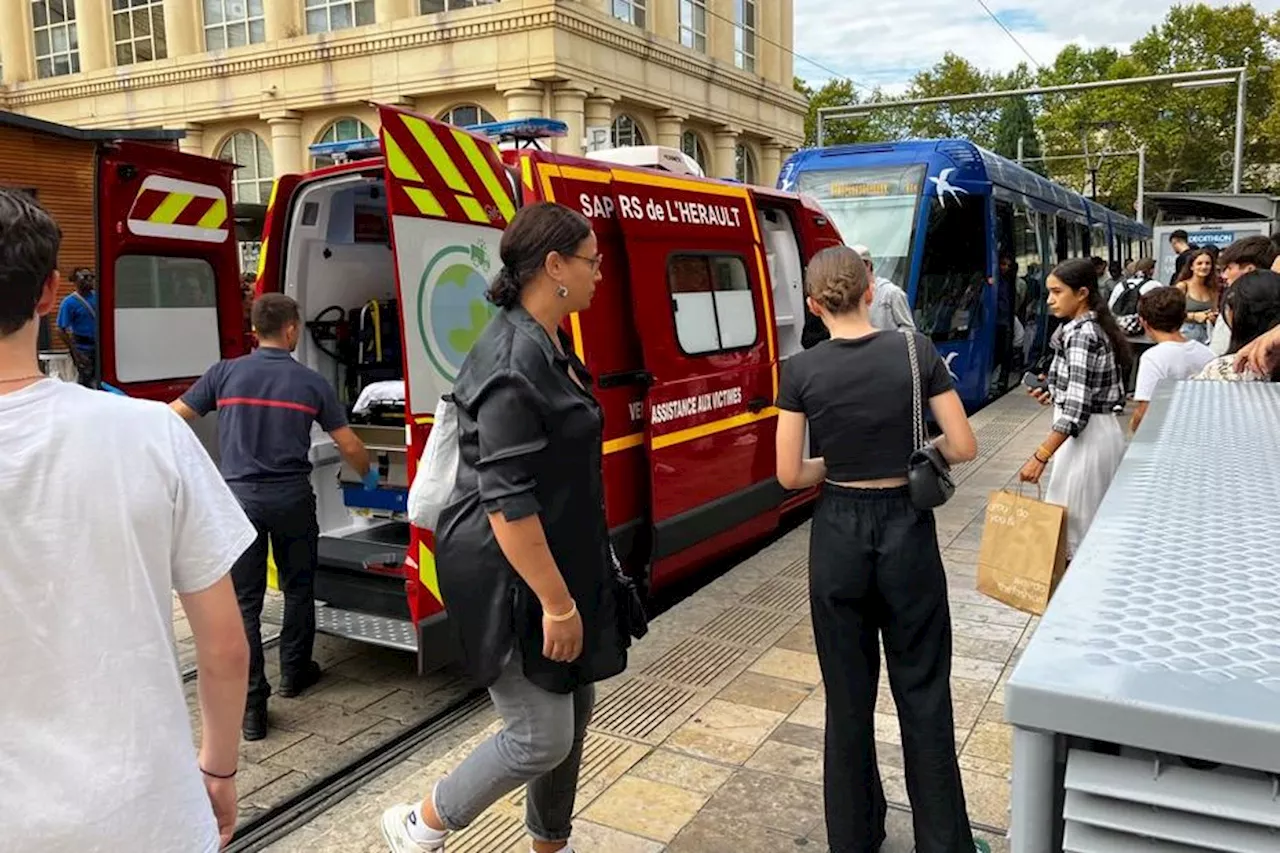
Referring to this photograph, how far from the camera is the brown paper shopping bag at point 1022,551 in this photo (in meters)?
3.67

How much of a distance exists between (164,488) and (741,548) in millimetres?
5644

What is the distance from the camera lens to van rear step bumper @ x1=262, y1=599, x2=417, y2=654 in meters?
4.48

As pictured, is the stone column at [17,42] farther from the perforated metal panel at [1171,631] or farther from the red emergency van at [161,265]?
the perforated metal panel at [1171,631]

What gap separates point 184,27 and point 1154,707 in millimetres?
32081

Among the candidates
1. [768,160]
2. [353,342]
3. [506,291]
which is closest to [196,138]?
[768,160]

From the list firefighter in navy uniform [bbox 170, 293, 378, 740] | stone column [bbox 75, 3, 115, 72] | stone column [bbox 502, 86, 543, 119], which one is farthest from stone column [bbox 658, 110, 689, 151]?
firefighter in navy uniform [bbox 170, 293, 378, 740]

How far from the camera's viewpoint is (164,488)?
1.62m

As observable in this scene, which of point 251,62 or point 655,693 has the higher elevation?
point 251,62

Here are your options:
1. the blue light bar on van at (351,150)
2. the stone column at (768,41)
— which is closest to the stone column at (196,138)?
the stone column at (768,41)

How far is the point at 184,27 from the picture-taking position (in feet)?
91.1

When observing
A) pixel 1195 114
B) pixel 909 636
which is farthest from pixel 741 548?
pixel 1195 114

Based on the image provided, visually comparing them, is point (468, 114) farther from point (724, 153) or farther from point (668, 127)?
point (724, 153)

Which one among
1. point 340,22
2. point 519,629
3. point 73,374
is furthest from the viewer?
point 340,22

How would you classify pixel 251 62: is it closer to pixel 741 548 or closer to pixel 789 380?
pixel 741 548
